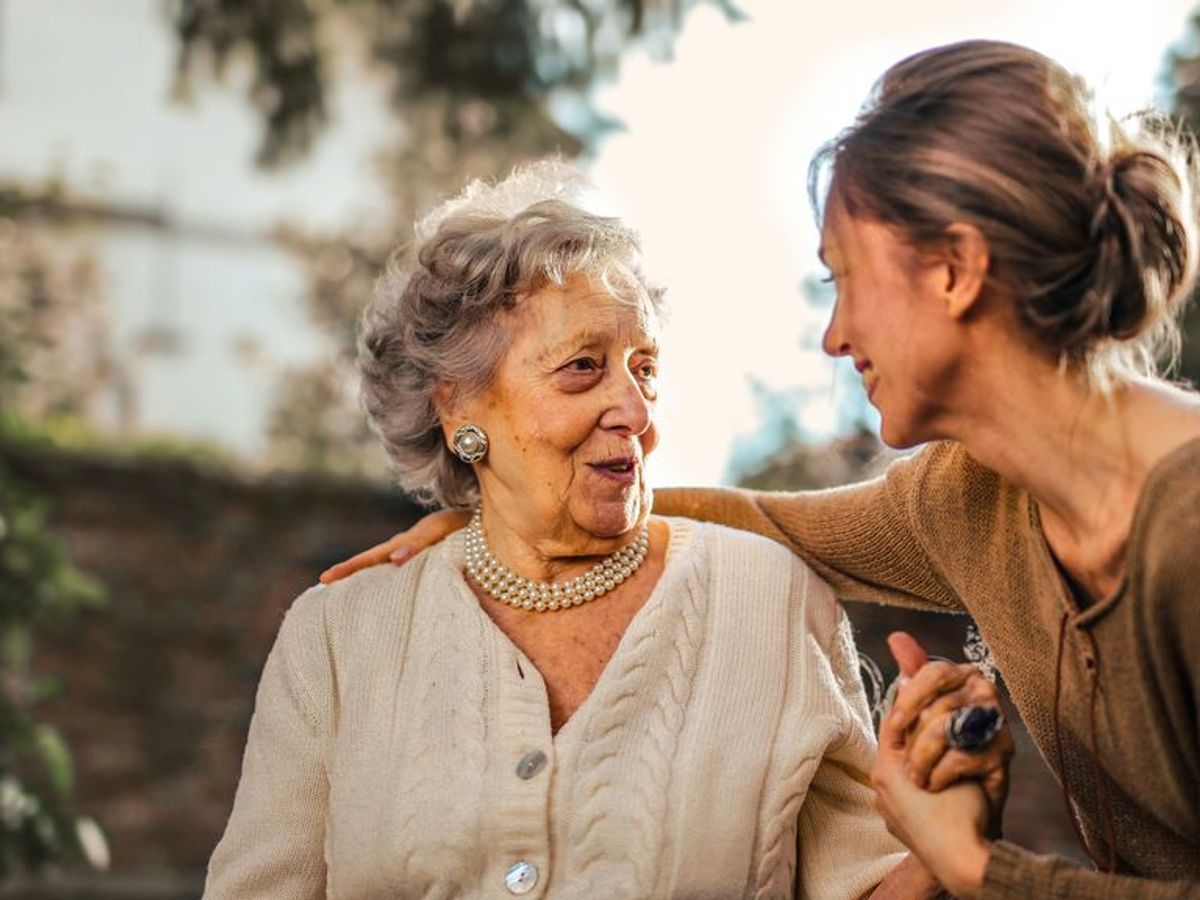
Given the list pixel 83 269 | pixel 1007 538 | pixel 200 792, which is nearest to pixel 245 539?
pixel 200 792

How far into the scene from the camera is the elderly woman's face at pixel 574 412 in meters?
2.82

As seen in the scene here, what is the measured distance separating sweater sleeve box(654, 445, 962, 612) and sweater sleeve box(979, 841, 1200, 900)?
2.06 feet

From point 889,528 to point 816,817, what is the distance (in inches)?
18.8

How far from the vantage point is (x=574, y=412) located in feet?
9.21

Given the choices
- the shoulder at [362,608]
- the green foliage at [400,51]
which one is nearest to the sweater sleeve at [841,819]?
the shoulder at [362,608]

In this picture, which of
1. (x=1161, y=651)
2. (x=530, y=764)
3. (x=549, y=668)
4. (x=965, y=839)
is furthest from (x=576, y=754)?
(x=1161, y=651)

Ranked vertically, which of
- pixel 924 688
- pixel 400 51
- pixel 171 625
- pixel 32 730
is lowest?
pixel 171 625

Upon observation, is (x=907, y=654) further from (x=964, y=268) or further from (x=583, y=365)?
(x=583, y=365)

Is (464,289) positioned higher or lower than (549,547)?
higher

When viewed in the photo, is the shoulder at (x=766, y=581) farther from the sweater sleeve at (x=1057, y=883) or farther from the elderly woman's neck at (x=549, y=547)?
the sweater sleeve at (x=1057, y=883)

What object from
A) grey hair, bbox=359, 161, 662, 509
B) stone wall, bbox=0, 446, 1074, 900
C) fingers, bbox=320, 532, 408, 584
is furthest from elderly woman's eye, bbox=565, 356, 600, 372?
stone wall, bbox=0, 446, 1074, 900

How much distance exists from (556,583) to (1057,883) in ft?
3.33

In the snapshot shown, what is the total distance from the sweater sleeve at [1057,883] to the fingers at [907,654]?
27 centimetres

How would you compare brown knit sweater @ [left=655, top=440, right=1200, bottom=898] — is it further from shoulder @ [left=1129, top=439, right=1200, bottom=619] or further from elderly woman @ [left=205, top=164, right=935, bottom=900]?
elderly woman @ [left=205, top=164, right=935, bottom=900]
